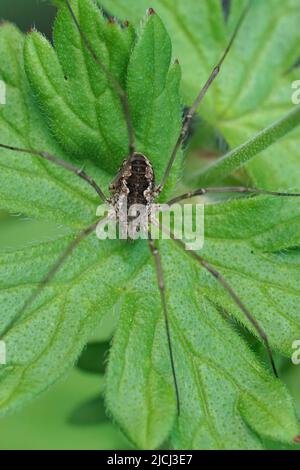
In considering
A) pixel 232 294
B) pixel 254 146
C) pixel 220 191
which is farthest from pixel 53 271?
pixel 254 146

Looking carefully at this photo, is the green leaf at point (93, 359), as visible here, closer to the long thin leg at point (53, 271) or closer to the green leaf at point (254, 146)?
the long thin leg at point (53, 271)

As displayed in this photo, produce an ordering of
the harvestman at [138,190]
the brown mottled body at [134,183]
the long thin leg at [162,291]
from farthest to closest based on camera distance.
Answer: the brown mottled body at [134,183] < the harvestman at [138,190] < the long thin leg at [162,291]

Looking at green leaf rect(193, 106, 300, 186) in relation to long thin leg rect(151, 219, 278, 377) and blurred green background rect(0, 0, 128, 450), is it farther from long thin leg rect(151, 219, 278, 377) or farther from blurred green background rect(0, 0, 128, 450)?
blurred green background rect(0, 0, 128, 450)

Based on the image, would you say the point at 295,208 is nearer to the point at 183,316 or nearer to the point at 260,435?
the point at 183,316

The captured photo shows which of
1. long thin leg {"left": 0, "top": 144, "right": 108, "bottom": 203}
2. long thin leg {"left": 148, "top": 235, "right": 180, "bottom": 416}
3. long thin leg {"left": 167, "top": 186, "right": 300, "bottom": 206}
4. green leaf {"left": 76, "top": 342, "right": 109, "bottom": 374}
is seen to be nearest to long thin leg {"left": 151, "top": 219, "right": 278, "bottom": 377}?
long thin leg {"left": 148, "top": 235, "right": 180, "bottom": 416}

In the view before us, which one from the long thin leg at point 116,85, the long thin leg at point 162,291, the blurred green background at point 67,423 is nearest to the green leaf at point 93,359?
the blurred green background at point 67,423

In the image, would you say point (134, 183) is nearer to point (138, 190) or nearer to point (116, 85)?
point (138, 190)

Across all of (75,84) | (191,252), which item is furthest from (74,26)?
(191,252)

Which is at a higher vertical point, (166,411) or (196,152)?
(196,152)
